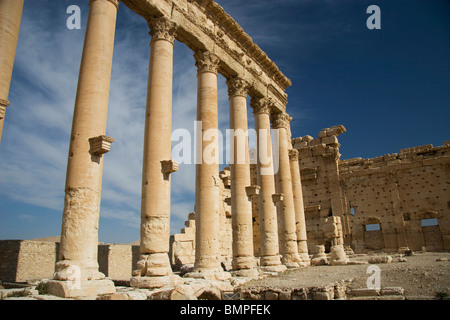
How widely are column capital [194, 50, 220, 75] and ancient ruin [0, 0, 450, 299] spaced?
4 centimetres

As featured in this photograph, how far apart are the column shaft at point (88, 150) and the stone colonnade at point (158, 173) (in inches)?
0.9

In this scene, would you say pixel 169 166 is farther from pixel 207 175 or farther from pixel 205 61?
pixel 205 61

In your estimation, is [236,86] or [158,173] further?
[236,86]

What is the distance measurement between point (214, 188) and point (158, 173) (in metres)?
2.85

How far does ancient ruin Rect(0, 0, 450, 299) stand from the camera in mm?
8203

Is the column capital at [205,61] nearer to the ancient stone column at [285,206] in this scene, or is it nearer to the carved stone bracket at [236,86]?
the carved stone bracket at [236,86]

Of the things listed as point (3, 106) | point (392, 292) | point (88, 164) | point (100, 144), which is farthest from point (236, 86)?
point (392, 292)

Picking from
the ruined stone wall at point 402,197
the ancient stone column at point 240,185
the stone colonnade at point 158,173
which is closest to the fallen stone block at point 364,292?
the stone colonnade at point 158,173

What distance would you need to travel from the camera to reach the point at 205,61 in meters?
14.2

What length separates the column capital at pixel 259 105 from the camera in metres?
18.6

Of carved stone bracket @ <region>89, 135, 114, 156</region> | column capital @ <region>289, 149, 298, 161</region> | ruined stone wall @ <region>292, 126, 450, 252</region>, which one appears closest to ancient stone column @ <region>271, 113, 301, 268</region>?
column capital @ <region>289, 149, 298, 161</region>

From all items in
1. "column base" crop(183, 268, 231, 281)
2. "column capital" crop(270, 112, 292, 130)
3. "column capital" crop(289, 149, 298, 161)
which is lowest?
"column base" crop(183, 268, 231, 281)

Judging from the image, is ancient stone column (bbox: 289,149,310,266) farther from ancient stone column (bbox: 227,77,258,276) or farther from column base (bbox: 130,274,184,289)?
column base (bbox: 130,274,184,289)
